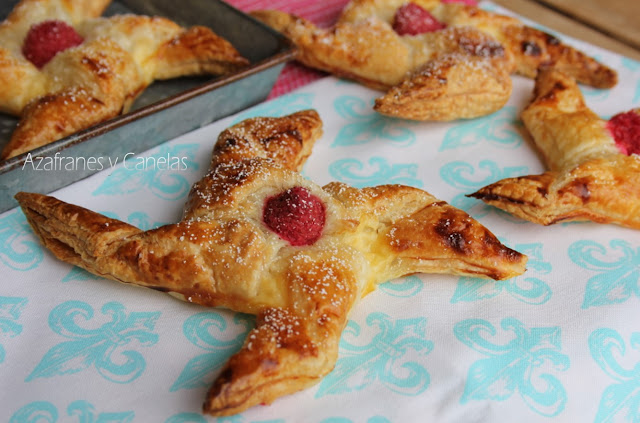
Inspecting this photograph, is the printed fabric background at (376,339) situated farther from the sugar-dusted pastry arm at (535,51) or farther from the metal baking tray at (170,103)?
the sugar-dusted pastry arm at (535,51)

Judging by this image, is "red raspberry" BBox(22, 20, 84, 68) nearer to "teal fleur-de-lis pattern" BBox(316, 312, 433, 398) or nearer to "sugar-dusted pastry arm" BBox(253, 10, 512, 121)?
"sugar-dusted pastry arm" BBox(253, 10, 512, 121)

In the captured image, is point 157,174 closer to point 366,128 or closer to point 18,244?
point 18,244

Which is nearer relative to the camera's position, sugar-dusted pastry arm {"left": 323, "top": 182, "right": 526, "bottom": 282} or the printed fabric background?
the printed fabric background

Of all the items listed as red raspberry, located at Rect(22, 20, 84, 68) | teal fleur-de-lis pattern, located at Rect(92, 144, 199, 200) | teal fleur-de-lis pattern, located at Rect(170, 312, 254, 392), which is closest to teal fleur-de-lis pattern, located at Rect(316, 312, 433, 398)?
teal fleur-de-lis pattern, located at Rect(170, 312, 254, 392)

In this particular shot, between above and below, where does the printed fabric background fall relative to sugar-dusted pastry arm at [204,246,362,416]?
below

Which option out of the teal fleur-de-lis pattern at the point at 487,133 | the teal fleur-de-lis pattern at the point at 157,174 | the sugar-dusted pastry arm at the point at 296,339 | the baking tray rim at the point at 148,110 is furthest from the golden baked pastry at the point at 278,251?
the teal fleur-de-lis pattern at the point at 487,133

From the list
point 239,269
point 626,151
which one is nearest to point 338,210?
point 239,269
